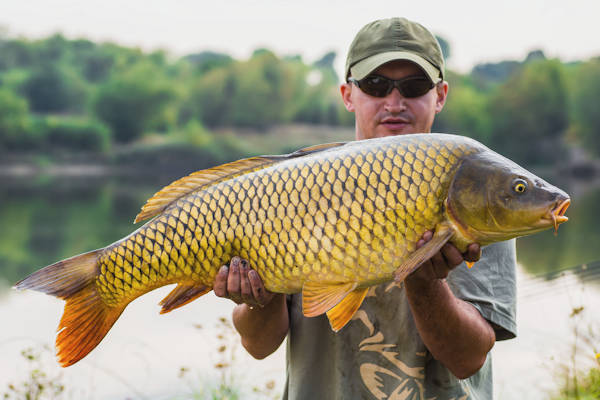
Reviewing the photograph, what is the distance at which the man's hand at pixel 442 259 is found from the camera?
1174mm

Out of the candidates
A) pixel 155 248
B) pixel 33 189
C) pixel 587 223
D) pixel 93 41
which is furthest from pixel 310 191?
pixel 93 41

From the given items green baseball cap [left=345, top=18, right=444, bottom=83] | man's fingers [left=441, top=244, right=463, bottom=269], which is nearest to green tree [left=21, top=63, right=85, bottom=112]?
green baseball cap [left=345, top=18, right=444, bottom=83]

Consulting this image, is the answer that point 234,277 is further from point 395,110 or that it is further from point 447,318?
point 395,110

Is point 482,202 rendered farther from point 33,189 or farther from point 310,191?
point 33,189

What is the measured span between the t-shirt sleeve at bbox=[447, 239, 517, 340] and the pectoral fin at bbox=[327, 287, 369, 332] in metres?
0.29

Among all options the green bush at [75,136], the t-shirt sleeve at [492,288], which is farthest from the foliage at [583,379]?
the green bush at [75,136]

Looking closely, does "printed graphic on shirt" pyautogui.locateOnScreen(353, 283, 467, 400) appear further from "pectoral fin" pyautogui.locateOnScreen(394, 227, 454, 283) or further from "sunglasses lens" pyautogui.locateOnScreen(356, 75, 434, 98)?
"sunglasses lens" pyautogui.locateOnScreen(356, 75, 434, 98)

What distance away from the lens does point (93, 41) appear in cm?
5219

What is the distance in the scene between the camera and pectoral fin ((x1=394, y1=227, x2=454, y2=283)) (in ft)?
3.67

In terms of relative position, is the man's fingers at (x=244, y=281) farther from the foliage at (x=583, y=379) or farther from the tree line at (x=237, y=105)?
the tree line at (x=237, y=105)

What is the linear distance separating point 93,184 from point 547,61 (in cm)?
2922

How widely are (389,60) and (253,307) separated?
705 millimetres

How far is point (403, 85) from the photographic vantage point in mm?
1655

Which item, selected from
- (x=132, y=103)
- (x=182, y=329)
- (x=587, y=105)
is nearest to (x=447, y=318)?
(x=182, y=329)
